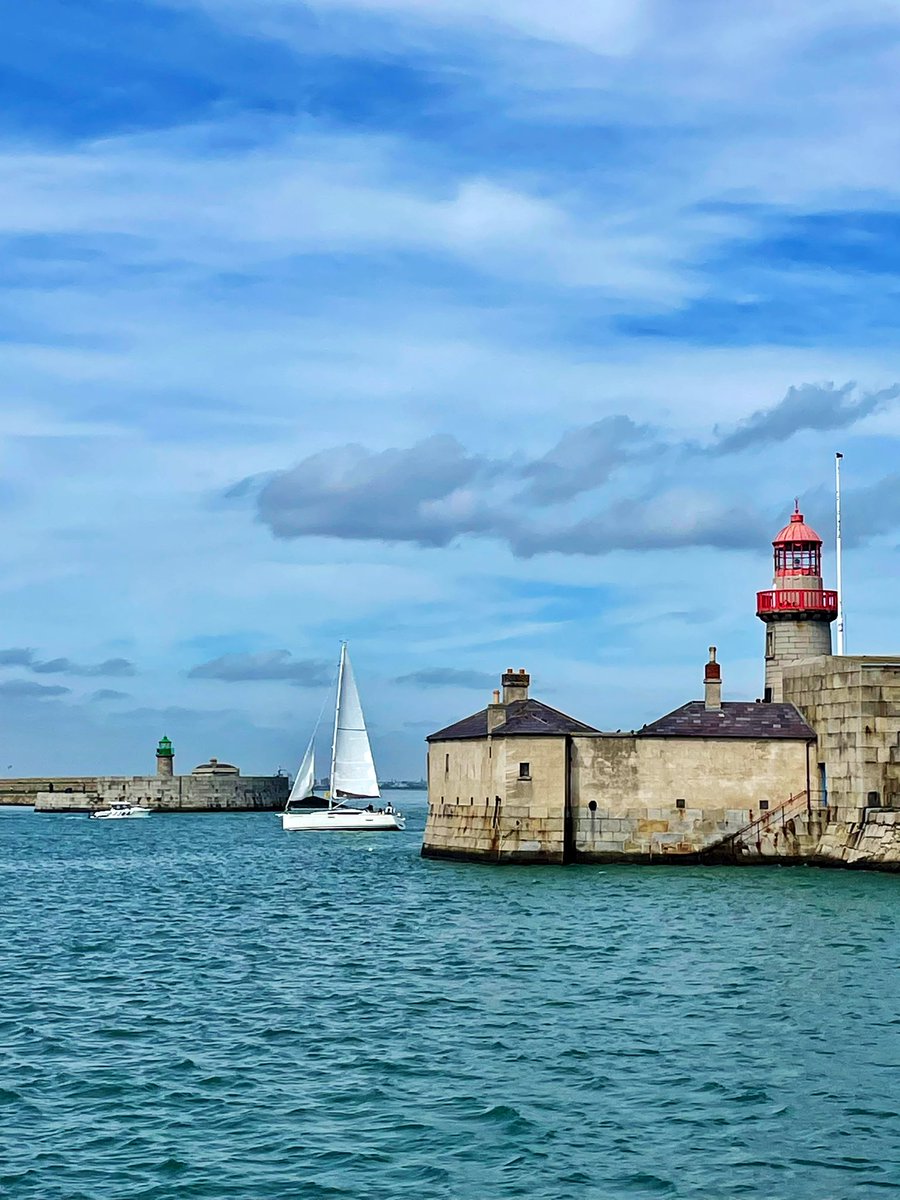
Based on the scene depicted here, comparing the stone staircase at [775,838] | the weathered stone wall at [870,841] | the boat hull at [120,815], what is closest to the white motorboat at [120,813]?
the boat hull at [120,815]

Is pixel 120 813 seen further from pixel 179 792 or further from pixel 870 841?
pixel 870 841

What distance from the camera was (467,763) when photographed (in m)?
51.2

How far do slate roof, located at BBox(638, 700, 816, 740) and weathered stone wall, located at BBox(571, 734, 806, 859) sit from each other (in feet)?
0.82

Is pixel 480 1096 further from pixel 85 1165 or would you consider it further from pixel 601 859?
pixel 601 859

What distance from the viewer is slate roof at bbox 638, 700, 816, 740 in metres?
48.8

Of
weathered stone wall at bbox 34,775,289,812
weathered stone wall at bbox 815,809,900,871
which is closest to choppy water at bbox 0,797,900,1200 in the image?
weathered stone wall at bbox 815,809,900,871

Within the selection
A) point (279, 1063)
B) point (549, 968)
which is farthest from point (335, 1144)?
point (549, 968)

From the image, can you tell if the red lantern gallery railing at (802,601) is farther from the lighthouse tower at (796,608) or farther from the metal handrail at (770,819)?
the metal handrail at (770,819)

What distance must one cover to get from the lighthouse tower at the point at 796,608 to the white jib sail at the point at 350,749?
33.3 m

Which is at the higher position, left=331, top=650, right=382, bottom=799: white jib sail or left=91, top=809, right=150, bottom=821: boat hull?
left=331, top=650, right=382, bottom=799: white jib sail

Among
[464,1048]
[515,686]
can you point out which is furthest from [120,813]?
[464,1048]

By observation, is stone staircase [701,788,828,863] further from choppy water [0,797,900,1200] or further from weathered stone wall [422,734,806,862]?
choppy water [0,797,900,1200]

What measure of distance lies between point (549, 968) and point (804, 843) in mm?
21510

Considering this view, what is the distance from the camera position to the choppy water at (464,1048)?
52.7ft
